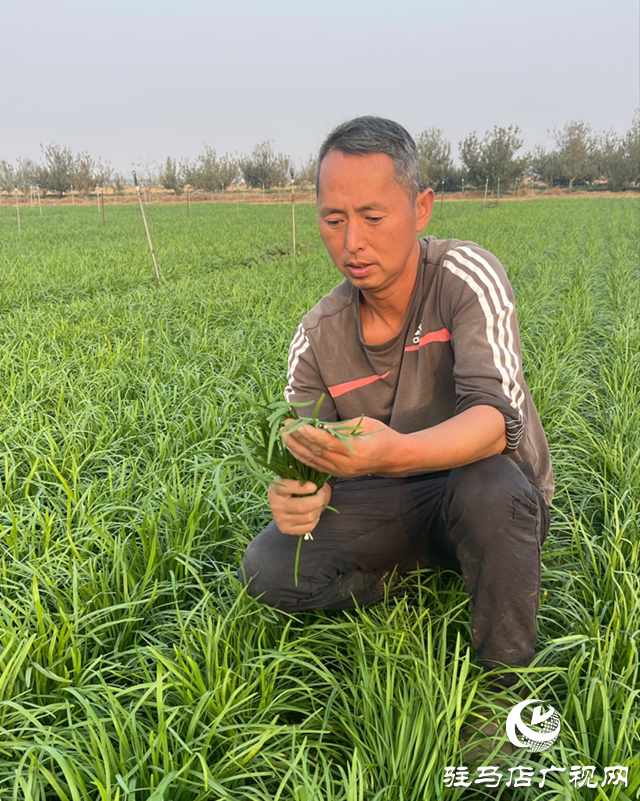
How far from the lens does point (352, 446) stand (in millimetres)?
1292

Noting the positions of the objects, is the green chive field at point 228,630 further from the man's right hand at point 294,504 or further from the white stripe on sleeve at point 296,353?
the white stripe on sleeve at point 296,353

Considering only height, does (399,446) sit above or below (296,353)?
below

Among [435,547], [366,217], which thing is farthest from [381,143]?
[435,547]

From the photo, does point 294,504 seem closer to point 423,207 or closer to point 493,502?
point 493,502

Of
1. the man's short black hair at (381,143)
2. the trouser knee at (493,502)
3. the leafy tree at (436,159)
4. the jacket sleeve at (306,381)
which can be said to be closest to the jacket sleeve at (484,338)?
the trouser knee at (493,502)

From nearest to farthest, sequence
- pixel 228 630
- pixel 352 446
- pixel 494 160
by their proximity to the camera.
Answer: pixel 352 446
pixel 228 630
pixel 494 160

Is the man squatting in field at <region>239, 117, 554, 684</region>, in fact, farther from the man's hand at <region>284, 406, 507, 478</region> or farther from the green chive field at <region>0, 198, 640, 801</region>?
the green chive field at <region>0, 198, 640, 801</region>

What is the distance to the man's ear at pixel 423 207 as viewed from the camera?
65.0 inches

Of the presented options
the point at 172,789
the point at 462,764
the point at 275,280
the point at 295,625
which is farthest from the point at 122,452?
the point at 275,280

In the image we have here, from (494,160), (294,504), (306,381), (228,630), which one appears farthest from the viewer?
(494,160)

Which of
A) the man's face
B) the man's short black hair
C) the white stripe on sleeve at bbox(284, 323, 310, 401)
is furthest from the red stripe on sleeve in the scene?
the man's short black hair

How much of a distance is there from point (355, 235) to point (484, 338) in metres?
0.44

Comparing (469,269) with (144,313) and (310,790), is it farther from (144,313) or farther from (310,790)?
(144,313)

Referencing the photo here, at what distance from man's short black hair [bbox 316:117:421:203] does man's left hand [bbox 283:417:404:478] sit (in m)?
0.69
